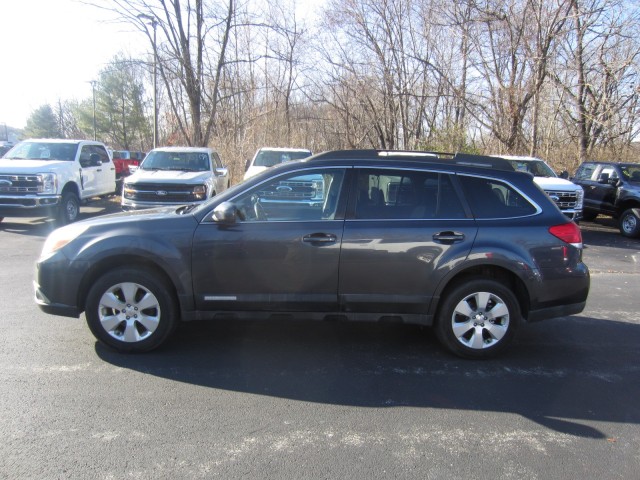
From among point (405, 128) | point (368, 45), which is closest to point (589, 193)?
point (405, 128)

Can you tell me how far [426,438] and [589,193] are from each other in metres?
13.1

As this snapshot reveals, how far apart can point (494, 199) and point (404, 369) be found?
1768 millimetres

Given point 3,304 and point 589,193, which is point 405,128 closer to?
point 589,193

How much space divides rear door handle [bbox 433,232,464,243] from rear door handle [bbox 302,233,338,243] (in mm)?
899

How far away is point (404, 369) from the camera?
4.14m

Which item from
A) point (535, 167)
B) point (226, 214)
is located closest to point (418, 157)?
point (226, 214)

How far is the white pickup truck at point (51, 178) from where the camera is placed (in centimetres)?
1052

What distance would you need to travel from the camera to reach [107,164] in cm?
1362

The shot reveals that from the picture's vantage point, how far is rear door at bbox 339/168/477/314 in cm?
416

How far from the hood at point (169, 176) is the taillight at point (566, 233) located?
7.70m

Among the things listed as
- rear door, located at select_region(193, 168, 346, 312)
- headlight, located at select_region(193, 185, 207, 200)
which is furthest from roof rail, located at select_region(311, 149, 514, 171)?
headlight, located at select_region(193, 185, 207, 200)

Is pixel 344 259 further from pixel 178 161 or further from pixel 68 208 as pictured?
pixel 68 208

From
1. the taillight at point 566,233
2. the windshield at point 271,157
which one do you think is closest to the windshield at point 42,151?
the windshield at point 271,157

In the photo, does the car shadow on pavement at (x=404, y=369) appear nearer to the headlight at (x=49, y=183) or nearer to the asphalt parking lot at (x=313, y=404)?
the asphalt parking lot at (x=313, y=404)
